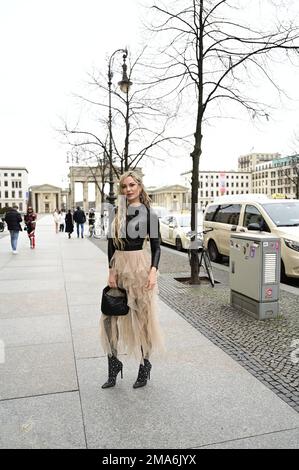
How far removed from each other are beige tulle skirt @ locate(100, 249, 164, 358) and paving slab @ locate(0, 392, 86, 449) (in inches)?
23.8

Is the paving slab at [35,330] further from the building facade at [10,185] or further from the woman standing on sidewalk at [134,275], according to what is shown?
the building facade at [10,185]

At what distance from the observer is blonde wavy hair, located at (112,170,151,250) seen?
10.9 feet

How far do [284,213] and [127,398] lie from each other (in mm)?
7441

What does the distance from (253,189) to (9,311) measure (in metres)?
154

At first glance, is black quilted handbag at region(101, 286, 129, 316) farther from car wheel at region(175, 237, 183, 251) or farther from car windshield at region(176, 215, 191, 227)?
car windshield at region(176, 215, 191, 227)

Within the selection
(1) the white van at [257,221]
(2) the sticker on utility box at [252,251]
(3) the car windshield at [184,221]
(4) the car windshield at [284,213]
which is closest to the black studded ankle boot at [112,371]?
(2) the sticker on utility box at [252,251]

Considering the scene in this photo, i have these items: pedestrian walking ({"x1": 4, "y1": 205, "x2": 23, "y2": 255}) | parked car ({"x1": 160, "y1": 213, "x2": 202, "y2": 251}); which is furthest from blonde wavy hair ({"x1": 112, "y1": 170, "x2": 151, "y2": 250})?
pedestrian walking ({"x1": 4, "y1": 205, "x2": 23, "y2": 255})

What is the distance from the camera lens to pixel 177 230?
16.3 m

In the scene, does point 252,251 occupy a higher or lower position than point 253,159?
lower

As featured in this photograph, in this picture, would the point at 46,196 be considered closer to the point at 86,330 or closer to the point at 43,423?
the point at 86,330

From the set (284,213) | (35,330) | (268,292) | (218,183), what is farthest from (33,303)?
(218,183)

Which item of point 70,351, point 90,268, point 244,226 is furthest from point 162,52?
point 70,351

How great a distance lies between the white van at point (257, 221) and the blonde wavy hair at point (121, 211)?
14.0 ft
